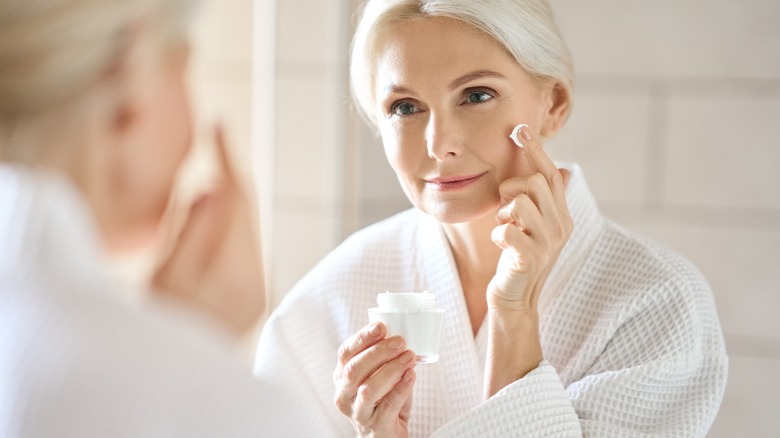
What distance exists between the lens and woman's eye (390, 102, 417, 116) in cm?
152

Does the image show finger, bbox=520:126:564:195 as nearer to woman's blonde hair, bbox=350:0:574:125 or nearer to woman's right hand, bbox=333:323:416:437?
woman's blonde hair, bbox=350:0:574:125

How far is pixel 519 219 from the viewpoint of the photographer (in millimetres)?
1379

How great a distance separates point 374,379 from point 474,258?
0.40m

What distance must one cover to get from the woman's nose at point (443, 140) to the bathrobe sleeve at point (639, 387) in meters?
0.35

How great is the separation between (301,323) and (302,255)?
824mm

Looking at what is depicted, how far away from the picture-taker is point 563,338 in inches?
59.9

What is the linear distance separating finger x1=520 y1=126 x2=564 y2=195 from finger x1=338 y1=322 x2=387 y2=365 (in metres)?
0.35

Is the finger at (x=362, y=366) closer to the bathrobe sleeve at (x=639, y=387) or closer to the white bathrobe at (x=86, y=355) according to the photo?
the bathrobe sleeve at (x=639, y=387)

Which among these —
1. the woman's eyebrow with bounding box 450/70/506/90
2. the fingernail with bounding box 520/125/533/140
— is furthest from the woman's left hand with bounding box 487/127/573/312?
the woman's eyebrow with bounding box 450/70/506/90

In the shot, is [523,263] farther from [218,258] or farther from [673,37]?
[673,37]

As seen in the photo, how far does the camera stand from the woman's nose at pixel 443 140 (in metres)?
1.45

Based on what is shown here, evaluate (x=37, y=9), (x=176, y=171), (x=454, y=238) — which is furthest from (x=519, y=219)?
(x=37, y=9)

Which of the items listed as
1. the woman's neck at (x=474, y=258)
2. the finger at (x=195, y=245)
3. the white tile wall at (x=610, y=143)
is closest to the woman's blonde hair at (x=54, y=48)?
the finger at (x=195, y=245)

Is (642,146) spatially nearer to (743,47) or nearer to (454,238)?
(743,47)
